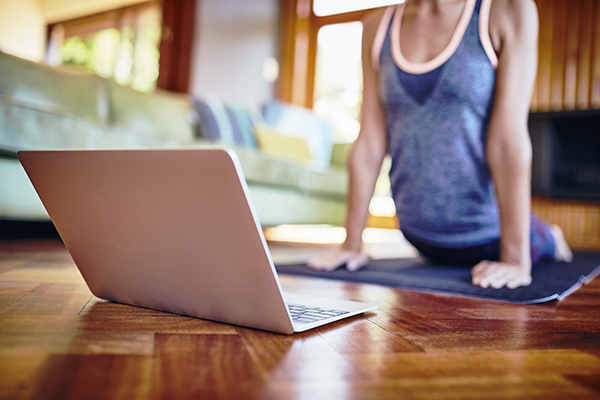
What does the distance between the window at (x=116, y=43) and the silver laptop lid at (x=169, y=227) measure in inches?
253

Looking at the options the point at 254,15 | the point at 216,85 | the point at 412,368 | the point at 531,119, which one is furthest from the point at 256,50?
the point at 412,368

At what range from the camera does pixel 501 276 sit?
3.34 feet

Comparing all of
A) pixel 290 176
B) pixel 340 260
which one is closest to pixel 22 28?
pixel 290 176

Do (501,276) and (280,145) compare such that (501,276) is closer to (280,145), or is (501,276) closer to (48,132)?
(48,132)

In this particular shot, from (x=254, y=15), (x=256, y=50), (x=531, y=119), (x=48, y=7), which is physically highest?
(x=48, y=7)

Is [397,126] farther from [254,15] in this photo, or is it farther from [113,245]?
[254,15]

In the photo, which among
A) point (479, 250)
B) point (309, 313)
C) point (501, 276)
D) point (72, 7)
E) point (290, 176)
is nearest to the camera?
point (309, 313)

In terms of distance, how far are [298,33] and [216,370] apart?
16.8 ft

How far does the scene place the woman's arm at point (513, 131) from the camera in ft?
3.46

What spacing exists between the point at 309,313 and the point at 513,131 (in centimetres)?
74

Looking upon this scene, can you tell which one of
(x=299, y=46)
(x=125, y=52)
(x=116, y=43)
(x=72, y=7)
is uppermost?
(x=72, y=7)

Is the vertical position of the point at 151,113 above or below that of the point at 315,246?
above

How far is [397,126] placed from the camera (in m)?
1.27

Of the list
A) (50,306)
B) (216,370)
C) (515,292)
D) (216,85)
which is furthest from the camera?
(216,85)
